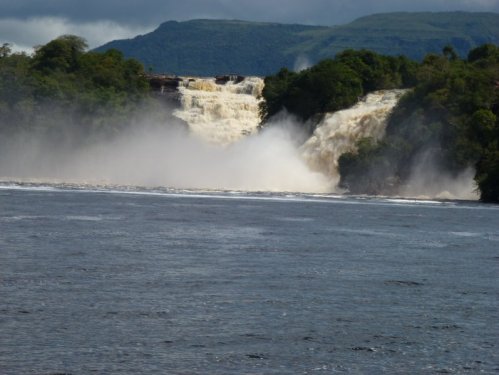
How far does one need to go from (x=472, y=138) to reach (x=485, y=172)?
6954 mm

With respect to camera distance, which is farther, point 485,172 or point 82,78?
point 82,78

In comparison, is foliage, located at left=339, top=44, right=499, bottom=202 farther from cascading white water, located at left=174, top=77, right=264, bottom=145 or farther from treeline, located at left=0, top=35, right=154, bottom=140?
treeline, located at left=0, top=35, right=154, bottom=140

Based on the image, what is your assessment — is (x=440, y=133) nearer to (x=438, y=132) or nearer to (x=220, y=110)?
(x=438, y=132)

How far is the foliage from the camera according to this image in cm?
9106

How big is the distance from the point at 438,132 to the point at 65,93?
4154 centimetres

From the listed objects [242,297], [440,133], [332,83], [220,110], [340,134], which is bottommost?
[242,297]

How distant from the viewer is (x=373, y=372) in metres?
22.1

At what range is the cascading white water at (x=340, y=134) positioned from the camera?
328 ft

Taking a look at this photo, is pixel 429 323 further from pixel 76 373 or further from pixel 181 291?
pixel 76 373

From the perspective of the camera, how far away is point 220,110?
408 feet

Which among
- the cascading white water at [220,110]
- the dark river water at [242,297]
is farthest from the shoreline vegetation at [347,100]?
the dark river water at [242,297]

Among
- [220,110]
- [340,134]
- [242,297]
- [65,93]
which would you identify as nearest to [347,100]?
[340,134]

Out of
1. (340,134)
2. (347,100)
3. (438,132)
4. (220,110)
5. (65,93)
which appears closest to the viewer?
(438,132)

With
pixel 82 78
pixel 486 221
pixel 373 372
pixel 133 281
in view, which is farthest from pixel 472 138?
pixel 373 372
